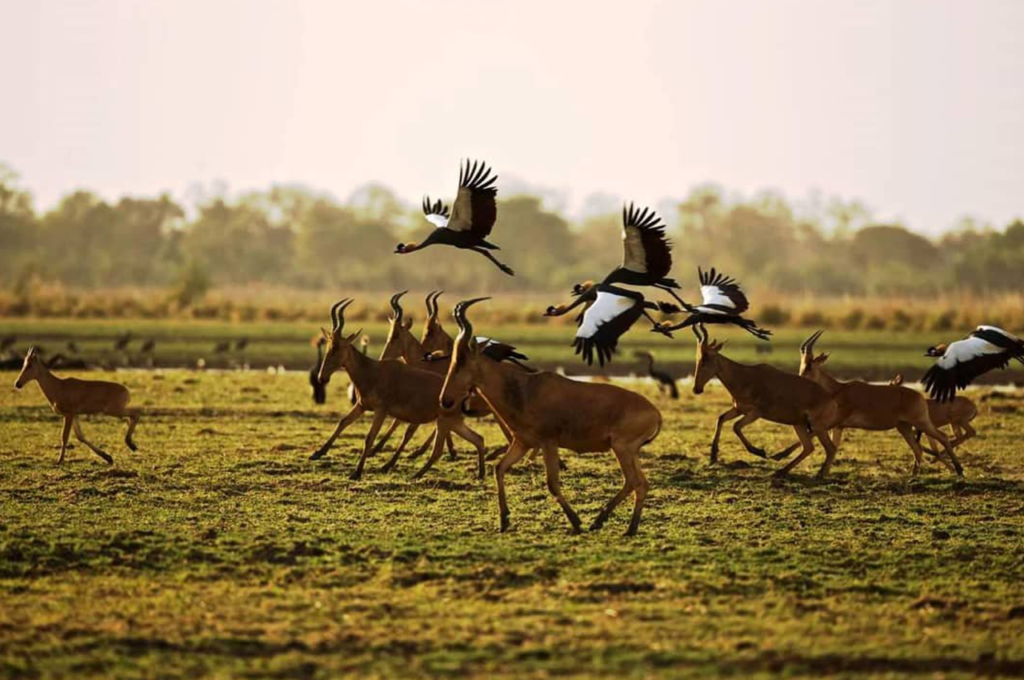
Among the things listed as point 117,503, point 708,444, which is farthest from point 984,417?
point 117,503

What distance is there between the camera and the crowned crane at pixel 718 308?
15914 mm

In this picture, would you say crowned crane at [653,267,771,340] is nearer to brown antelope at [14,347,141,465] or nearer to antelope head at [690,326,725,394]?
antelope head at [690,326,725,394]

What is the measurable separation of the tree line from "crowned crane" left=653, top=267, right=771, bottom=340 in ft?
260

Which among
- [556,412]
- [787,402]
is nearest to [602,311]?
[556,412]

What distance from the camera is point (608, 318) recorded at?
14312mm

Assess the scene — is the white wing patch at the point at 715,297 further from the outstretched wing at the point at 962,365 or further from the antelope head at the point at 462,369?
the antelope head at the point at 462,369

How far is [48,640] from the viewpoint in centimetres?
893

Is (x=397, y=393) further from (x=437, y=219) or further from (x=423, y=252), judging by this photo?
(x=423, y=252)

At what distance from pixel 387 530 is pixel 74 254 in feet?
378

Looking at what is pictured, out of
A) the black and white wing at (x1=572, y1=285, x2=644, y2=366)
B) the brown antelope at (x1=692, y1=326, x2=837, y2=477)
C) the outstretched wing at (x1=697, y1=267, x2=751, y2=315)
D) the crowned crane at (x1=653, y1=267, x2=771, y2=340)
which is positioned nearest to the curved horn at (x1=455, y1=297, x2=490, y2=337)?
the black and white wing at (x1=572, y1=285, x2=644, y2=366)

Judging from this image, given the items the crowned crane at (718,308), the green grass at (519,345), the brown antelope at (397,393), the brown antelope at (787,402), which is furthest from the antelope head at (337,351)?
the green grass at (519,345)

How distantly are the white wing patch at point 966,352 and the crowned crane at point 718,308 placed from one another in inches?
71.8

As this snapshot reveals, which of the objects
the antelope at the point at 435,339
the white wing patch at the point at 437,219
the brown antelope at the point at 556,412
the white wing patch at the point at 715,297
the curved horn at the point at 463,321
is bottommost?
the brown antelope at the point at 556,412

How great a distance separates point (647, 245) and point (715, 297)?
219cm
